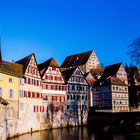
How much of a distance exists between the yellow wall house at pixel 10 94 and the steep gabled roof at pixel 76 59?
58.3m

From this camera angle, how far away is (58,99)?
192ft

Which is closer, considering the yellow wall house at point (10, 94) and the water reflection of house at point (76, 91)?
the yellow wall house at point (10, 94)

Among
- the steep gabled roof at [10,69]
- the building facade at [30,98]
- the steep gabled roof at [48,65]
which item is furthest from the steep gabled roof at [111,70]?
the steep gabled roof at [10,69]

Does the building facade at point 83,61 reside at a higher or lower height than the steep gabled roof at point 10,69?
higher

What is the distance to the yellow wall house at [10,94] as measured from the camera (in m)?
40.4

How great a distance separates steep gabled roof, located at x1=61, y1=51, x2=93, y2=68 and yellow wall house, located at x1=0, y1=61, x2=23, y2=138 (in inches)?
2295

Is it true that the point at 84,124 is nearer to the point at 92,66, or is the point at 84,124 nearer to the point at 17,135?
the point at 17,135

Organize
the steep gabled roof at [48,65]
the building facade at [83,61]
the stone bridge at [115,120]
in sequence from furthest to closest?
1. the building facade at [83,61]
2. the steep gabled roof at [48,65]
3. the stone bridge at [115,120]

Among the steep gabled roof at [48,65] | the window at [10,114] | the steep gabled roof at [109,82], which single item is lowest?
the window at [10,114]

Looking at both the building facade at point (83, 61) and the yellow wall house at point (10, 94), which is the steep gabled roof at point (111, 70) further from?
the yellow wall house at point (10, 94)

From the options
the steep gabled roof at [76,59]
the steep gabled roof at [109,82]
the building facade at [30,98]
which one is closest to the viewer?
the building facade at [30,98]

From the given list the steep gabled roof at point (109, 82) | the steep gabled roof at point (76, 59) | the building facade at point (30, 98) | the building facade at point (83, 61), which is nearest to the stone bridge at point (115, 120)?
the building facade at point (30, 98)

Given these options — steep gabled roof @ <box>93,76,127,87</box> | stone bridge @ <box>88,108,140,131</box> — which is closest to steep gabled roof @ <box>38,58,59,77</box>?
stone bridge @ <box>88,108,140,131</box>

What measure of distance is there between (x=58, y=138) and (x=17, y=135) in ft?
21.8
